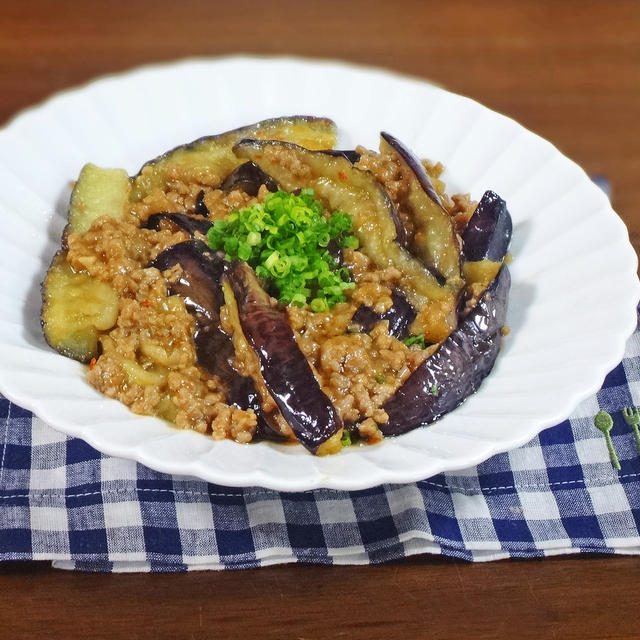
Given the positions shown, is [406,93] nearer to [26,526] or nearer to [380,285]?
[380,285]

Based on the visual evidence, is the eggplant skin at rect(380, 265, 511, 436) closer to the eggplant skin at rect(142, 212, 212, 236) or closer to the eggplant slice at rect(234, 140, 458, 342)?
the eggplant slice at rect(234, 140, 458, 342)

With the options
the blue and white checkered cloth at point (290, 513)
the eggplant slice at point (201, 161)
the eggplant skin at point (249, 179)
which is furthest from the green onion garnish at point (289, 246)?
the blue and white checkered cloth at point (290, 513)

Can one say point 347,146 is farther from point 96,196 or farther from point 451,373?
point 451,373

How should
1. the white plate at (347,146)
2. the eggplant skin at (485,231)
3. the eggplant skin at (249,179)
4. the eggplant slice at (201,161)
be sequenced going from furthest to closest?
1. the eggplant slice at (201,161)
2. the eggplant skin at (249,179)
3. the eggplant skin at (485,231)
4. the white plate at (347,146)

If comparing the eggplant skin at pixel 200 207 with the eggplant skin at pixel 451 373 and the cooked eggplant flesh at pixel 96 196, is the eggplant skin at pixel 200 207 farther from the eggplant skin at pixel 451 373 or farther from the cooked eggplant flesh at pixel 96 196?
the eggplant skin at pixel 451 373

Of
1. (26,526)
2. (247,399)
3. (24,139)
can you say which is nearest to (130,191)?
(24,139)
